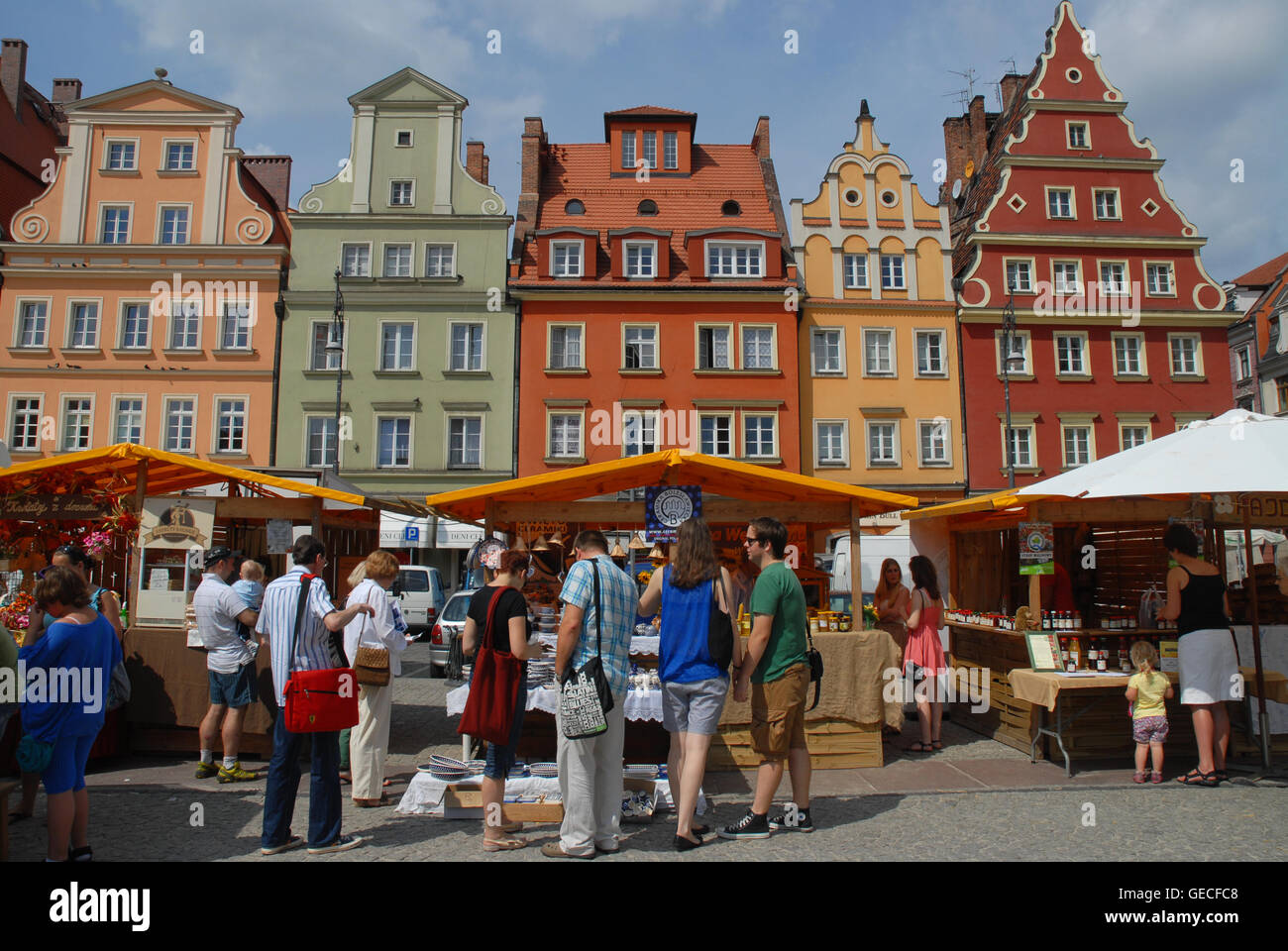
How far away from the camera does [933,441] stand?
2591cm

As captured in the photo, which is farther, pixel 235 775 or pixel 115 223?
pixel 115 223

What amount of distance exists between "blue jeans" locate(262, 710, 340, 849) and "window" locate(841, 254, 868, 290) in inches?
947

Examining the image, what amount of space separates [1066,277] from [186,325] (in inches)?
1012

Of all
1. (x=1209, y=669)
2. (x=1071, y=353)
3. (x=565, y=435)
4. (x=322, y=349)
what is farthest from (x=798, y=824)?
(x=1071, y=353)

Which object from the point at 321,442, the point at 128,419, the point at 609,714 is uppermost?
the point at 128,419

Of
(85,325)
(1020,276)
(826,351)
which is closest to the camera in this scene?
(85,325)

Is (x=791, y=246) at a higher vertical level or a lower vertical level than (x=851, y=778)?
higher

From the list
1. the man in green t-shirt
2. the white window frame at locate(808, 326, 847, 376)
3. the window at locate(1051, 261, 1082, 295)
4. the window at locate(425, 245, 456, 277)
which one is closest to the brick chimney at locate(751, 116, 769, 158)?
the white window frame at locate(808, 326, 847, 376)

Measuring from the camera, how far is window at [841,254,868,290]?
87.4ft

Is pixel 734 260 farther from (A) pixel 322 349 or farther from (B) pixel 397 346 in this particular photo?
(A) pixel 322 349

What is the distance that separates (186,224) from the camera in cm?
2578

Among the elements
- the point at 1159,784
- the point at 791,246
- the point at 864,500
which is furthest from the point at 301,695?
the point at 791,246
